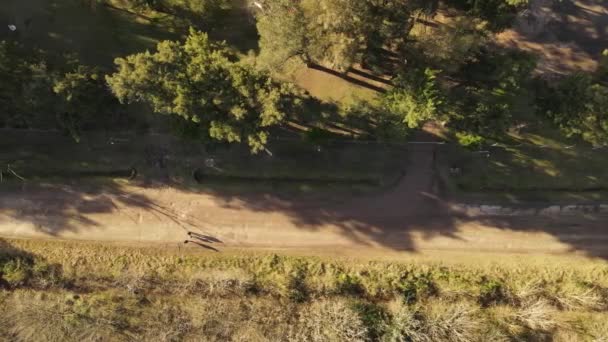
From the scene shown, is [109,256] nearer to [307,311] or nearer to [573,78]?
[307,311]

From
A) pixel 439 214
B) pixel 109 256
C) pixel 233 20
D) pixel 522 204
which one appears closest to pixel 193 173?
pixel 109 256

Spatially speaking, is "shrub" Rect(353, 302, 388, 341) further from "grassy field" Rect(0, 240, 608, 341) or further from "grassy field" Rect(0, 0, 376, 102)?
"grassy field" Rect(0, 0, 376, 102)

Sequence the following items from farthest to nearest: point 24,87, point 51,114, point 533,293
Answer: point 533,293, point 51,114, point 24,87

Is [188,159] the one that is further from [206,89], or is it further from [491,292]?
[491,292]

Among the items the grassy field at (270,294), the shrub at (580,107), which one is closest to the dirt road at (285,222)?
the grassy field at (270,294)

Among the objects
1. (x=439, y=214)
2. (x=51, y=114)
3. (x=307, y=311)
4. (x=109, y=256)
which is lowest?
(x=307, y=311)

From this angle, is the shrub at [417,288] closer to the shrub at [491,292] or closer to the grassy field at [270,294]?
the grassy field at [270,294]

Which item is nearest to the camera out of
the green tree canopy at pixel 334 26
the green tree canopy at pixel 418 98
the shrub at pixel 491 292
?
the green tree canopy at pixel 334 26

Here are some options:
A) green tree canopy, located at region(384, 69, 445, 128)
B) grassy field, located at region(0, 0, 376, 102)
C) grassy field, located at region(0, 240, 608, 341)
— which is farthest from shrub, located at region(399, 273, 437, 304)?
grassy field, located at region(0, 0, 376, 102)
